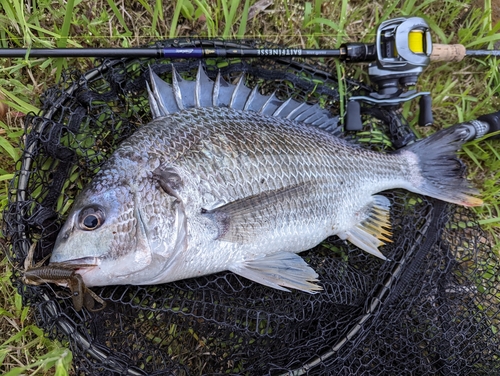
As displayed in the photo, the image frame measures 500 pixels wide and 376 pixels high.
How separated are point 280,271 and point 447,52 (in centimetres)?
190

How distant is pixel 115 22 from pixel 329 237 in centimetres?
197

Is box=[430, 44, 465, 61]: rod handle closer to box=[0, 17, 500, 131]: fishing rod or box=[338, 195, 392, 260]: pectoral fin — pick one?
box=[0, 17, 500, 131]: fishing rod

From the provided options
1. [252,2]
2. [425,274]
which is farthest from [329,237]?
[252,2]

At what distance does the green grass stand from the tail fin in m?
0.37

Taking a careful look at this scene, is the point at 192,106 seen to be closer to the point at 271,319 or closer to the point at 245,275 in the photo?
the point at 245,275

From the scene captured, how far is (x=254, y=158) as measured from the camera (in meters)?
2.05

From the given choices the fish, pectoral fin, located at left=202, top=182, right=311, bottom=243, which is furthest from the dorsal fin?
pectoral fin, located at left=202, top=182, right=311, bottom=243

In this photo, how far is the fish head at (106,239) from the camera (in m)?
1.72

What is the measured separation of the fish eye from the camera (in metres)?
A: 1.73

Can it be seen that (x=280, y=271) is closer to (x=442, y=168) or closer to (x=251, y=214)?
(x=251, y=214)

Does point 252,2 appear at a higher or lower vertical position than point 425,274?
higher

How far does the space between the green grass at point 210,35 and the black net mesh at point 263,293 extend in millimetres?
289

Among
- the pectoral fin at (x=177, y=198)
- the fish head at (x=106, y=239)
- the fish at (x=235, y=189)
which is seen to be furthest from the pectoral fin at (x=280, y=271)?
the fish head at (x=106, y=239)

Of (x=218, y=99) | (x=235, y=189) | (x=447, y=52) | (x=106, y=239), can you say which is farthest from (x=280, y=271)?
(x=447, y=52)
